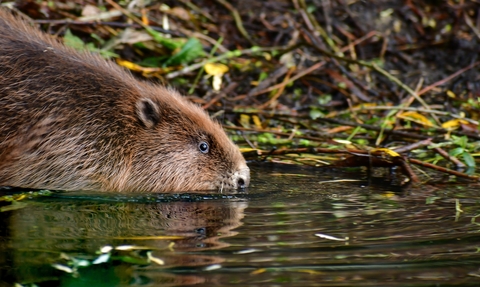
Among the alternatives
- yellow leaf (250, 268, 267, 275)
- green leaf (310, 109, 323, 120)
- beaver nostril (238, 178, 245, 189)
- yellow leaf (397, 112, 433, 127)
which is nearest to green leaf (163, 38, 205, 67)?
green leaf (310, 109, 323, 120)

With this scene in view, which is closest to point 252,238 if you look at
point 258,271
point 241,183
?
point 258,271

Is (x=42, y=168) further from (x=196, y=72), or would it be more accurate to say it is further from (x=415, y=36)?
(x=415, y=36)

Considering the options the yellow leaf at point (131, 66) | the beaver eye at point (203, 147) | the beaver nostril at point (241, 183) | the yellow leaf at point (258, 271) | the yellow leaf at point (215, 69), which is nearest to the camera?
the yellow leaf at point (258, 271)

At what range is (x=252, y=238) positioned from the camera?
3.49 m

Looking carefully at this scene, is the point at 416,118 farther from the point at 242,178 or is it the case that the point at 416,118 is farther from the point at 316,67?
the point at 242,178

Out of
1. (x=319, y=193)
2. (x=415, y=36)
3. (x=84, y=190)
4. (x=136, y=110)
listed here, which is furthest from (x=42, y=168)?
(x=415, y=36)

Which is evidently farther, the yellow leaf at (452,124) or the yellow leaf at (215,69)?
the yellow leaf at (215,69)

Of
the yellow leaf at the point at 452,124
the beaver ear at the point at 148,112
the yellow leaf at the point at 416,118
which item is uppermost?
the yellow leaf at the point at 416,118

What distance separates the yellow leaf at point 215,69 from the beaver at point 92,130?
2127 mm

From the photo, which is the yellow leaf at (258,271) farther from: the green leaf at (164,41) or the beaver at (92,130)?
the green leaf at (164,41)

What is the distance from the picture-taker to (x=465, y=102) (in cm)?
770

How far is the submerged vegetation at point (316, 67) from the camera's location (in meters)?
6.21

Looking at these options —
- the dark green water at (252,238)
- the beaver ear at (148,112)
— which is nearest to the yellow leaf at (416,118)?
the dark green water at (252,238)

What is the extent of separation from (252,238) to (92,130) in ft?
5.98
